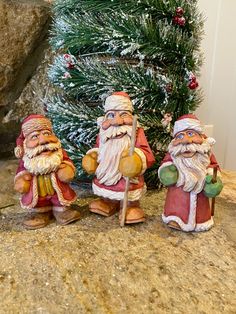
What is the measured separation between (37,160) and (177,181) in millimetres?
322

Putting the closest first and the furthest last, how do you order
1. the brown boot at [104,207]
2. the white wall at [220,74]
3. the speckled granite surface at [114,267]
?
the speckled granite surface at [114,267] < the brown boot at [104,207] < the white wall at [220,74]

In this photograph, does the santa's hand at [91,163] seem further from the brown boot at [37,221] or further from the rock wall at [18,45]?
the rock wall at [18,45]

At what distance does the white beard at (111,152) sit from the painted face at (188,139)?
118mm

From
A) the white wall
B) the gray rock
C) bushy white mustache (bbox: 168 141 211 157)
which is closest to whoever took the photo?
bushy white mustache (bbox: 168 141 211 157)

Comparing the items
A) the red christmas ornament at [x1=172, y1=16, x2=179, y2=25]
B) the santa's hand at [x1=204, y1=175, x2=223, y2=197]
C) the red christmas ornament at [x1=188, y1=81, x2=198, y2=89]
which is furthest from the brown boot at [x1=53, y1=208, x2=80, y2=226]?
the red christmas ornament at [x1=172, y1=16, x2=179, y2=25]

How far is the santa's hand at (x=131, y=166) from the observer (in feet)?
2.94

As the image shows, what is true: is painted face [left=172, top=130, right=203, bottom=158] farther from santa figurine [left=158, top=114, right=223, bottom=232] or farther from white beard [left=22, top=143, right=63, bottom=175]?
white beard [left=22, top=143, right=63, bottom=175]

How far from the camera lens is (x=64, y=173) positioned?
92 cm

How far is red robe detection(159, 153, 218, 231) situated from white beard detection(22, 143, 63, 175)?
249 millimetres

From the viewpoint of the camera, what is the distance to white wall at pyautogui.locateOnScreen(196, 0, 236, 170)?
1.56 metres

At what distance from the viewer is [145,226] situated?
0.97m

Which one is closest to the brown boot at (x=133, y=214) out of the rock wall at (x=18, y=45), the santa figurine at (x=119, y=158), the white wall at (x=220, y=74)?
the santa figurine at (x=119, y=158)

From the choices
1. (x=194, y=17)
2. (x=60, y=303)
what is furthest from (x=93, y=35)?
(x=60, y=303)

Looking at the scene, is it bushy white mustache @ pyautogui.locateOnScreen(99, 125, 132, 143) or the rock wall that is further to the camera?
the rock wall
